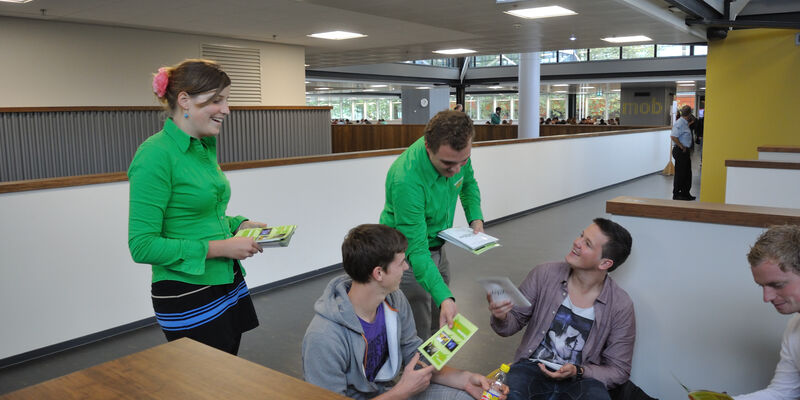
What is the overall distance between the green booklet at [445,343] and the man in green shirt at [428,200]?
5 centimetres

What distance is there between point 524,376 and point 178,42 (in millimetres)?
7515

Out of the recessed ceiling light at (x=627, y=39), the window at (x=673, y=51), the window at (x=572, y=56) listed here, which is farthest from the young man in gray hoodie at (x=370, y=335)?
the window at (x=572, y=56)

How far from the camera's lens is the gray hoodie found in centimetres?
182

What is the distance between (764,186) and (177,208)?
4598mm

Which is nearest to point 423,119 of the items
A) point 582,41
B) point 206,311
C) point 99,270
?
point 582,41

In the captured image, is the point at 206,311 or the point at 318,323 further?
the point at 206,311

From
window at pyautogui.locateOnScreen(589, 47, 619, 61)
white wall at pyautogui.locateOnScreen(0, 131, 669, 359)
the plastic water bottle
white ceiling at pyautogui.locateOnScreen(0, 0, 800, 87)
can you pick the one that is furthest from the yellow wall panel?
window at pyautogui.locateOnScreen(589, 47, 619, 61)

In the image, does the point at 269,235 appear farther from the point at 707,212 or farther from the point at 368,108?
the point at 368,108

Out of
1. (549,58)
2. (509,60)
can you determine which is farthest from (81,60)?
(549,58)

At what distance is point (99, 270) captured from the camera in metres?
3.87

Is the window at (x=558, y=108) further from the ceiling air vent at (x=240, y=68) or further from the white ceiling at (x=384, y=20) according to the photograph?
the ceiling air vent at (x=240, y=68)

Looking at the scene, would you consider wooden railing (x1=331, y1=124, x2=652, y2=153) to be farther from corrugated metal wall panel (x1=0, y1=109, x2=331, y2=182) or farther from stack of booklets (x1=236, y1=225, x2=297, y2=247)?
stack of booklets (x1=236, y1=225, x2=297, y2=247)

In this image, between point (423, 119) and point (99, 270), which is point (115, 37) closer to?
point (99, 270)

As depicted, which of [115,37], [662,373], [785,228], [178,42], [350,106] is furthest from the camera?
[350,106]
